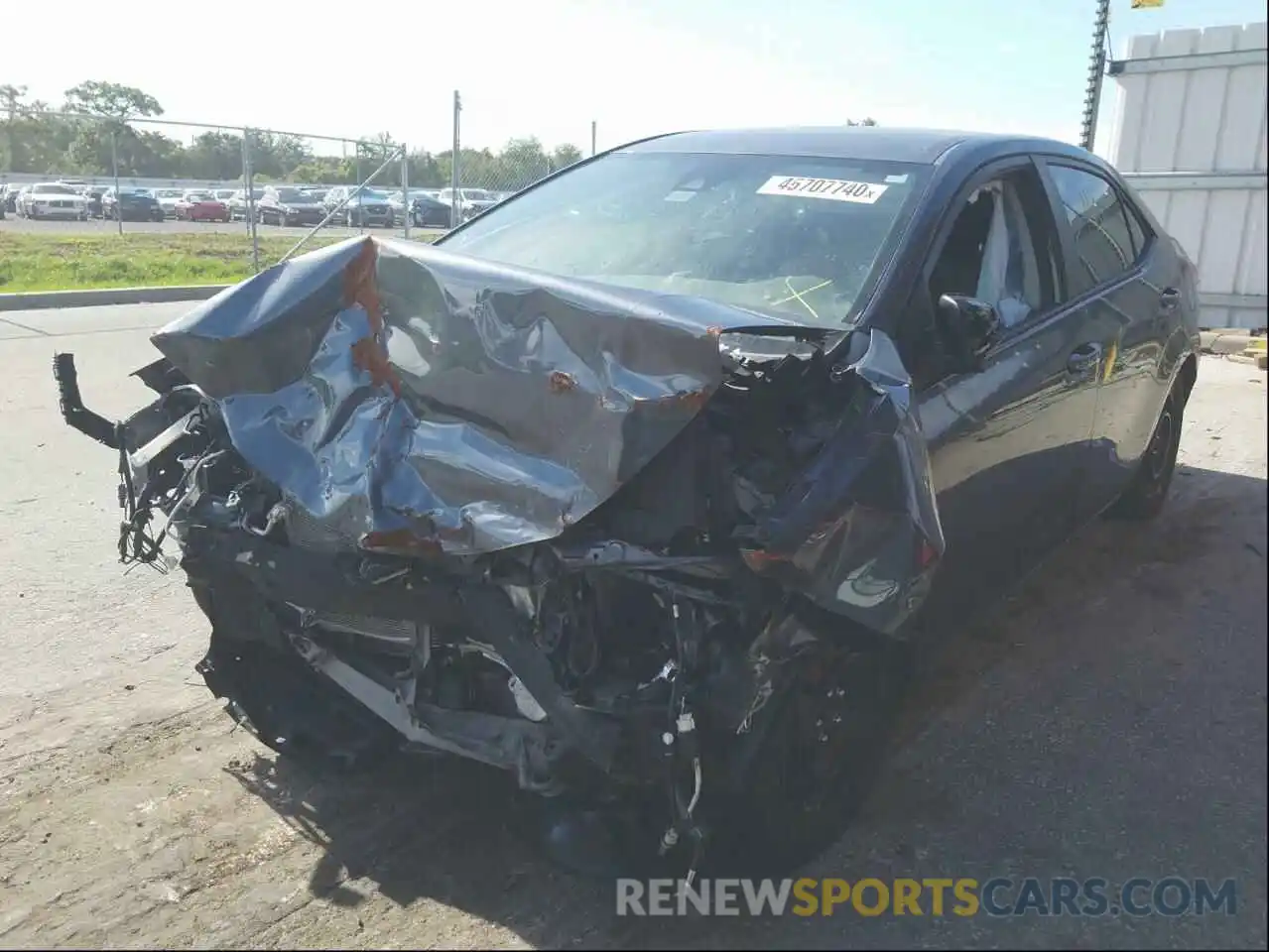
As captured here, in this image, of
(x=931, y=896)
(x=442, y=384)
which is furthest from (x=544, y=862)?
(x=442, y=384)

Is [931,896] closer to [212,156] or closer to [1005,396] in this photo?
[1005,396]

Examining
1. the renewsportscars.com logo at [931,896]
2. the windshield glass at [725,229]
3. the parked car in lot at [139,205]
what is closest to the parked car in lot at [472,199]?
the windshield glass at [725,229]

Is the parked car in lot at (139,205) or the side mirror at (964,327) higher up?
the parked car in lot at (139,205)

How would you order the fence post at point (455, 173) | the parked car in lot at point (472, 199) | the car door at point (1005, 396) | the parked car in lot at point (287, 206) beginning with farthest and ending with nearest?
A: 1. the parked car in lot at point (287, 206)
2. the parked car in lot at point (472, 199)
3. the fence post at point (455, 173)
4. the car door at point (1005, 396)

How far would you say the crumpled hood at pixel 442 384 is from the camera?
2.39 meters

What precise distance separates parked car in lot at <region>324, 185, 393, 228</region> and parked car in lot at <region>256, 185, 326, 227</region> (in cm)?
451

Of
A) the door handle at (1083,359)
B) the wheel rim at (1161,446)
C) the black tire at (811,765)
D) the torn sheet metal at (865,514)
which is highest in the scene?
the door handle at (1083,359)

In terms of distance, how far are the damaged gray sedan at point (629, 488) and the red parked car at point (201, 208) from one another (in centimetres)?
3364

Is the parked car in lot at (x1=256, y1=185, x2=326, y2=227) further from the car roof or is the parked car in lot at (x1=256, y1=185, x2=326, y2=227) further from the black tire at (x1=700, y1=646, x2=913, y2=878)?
the black tire at (x1=700, y1=646, x2=913, y2=878)

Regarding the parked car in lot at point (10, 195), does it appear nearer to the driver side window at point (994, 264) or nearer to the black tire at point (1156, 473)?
the black tire at point (1156, 473)

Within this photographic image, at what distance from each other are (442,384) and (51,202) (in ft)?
104

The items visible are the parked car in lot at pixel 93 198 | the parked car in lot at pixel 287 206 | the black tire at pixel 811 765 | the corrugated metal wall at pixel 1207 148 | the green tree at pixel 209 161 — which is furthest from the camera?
the parked car in lot at pixel 93 198

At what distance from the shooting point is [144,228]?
28.6 m

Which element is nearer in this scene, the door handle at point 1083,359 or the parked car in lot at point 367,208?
the door handle at point 1083,359
